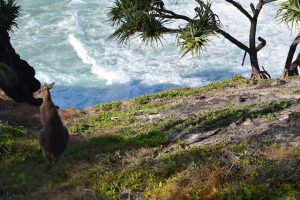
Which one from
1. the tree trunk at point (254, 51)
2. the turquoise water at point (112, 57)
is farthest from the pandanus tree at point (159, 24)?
the turquoise water at point (112, 57)

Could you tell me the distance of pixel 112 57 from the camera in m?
38.8

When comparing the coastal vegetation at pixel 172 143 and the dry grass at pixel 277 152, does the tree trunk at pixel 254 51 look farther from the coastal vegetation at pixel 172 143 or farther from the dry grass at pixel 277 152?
the dry grass at pixel 277 152

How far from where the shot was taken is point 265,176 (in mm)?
8172

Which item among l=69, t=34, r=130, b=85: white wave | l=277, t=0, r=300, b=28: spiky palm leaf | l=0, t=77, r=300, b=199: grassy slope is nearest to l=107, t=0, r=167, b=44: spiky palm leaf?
l=0, t=77, r=300, b=199: grassy slope

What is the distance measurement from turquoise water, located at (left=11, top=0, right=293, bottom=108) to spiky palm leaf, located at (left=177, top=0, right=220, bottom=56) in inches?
691

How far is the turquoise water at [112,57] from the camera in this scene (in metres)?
34.8

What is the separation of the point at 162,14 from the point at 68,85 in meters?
19.0

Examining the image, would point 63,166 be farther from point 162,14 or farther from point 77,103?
point 77,103

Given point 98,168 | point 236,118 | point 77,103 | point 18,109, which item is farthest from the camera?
point 77,103

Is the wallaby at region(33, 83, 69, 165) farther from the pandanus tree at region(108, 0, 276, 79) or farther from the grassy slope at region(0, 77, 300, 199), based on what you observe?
the pandanus tree at region(108, 0, 276, 79)

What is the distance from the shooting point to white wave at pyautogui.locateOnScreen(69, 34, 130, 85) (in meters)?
35.9

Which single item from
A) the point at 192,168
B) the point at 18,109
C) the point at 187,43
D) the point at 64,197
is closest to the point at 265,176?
the point at 192,168

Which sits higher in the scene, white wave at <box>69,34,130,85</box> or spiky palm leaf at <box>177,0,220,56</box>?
spiky palm leaf at <box>177,0,220,56</box>

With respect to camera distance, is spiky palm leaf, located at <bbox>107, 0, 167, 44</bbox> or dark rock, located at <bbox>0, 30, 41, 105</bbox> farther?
dark rock, located at <bbox>0, 30, 41, 105</bbox>
